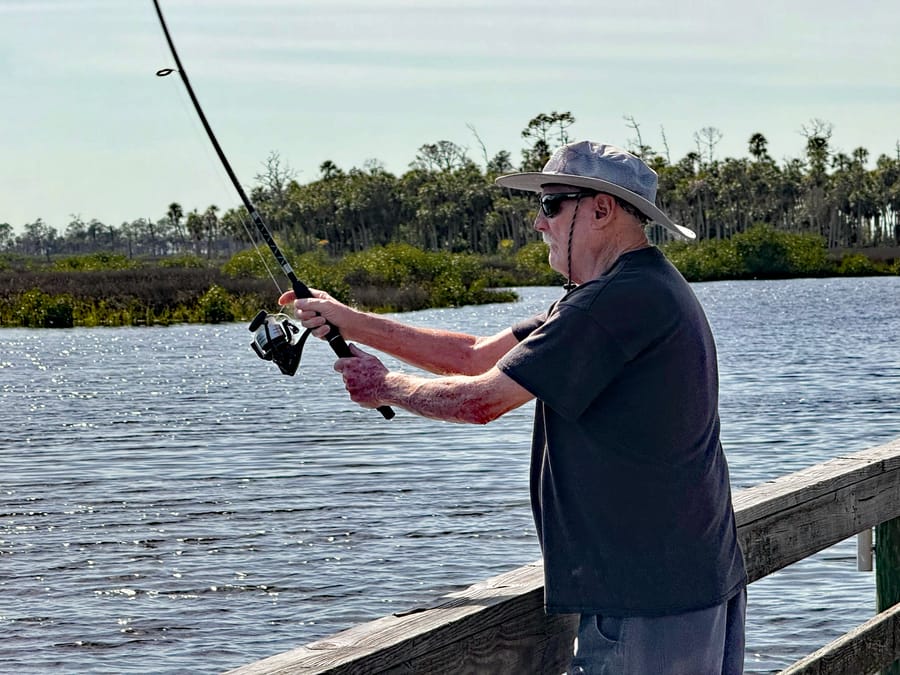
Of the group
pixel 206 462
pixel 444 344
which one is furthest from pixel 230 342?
pixel 444 344

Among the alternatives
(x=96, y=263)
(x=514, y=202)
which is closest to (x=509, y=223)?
(x=514, y=202)

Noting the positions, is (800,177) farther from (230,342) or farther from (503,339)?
Result: (503,339)

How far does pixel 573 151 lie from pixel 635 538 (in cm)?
83

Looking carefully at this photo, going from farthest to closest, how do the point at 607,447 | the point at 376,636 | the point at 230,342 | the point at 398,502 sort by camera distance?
the point at 230,342, the point at 398,502, the point at 607,447, the point at 376,636

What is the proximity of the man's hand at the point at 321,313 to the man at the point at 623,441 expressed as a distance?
2.37ft

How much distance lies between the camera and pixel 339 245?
148500mm

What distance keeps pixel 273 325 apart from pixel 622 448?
174cm

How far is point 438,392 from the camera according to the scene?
2.78 m

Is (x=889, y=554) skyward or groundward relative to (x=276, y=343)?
groundward

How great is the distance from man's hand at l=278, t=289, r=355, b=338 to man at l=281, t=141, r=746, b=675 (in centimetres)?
72

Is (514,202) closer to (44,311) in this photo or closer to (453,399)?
(44,311)

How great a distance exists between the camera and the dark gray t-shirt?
2580 millimetres

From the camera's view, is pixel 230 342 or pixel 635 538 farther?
pixel 230 342

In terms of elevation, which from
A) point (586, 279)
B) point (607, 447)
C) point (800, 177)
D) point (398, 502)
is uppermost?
point (800, 177)
